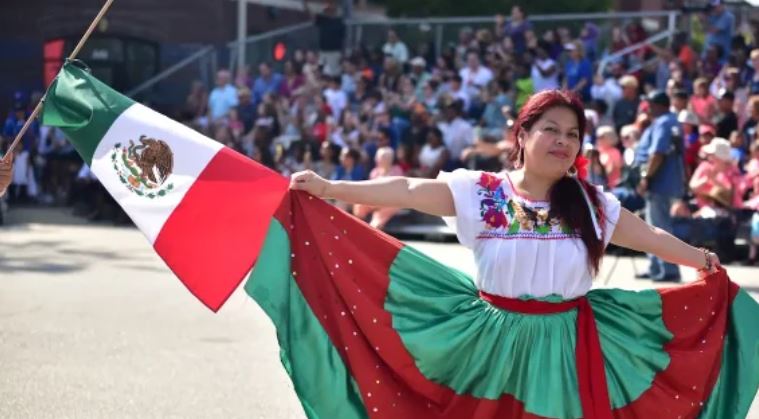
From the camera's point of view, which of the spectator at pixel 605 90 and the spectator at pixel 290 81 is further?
the spectator at pixel 290 81

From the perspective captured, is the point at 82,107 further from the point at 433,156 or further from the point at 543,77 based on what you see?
the point at 543,77

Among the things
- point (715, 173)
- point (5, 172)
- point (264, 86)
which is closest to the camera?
point (5, 172)

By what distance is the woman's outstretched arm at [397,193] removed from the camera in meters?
4.64

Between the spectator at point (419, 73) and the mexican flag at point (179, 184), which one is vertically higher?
the mexican flag at point (179, 184)

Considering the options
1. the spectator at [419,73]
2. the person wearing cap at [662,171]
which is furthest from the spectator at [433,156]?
the person wearing cap at [662,171]

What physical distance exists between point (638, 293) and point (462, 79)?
15.1 m

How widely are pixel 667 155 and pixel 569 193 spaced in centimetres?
753

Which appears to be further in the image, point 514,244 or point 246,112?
point 246,112

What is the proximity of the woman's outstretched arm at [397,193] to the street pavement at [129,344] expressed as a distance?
2.10 m

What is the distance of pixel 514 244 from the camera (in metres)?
4.57

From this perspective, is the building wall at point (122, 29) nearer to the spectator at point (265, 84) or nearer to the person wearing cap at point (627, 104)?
the spectator at point (265, 84)

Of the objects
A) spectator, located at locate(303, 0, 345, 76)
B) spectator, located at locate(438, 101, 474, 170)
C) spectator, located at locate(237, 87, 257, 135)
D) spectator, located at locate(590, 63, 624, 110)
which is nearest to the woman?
spectator, located at locate(438, 101, 474, 170)

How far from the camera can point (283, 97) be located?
72.2 ft

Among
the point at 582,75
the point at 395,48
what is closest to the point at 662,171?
the point at 582,75
